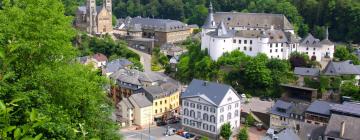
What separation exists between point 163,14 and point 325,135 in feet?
177

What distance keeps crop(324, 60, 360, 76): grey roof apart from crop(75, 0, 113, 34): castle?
3455 centimetres

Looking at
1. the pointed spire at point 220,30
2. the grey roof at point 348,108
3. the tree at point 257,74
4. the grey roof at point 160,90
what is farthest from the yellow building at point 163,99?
the grey roof at point 348,108

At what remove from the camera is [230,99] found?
3341 centimetres

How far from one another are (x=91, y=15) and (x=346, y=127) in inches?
1663

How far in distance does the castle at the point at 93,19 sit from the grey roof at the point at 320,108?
3767 centimetres

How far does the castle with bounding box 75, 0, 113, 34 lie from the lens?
62.2 meters

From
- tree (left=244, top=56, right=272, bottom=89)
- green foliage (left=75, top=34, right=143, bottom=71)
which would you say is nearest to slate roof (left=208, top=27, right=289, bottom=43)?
tree (left=244, top=56, right=272, bottom=89)

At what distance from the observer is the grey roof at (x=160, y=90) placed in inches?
1428

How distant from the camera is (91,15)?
203ft

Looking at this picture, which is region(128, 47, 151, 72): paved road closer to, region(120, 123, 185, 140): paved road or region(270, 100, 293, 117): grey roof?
region(120, 123, 185, 140): paved road

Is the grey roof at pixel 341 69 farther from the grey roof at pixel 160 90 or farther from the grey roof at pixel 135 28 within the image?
the grey roof at pixel 135 28

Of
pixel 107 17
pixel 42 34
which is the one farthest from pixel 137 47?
pixel 42 34

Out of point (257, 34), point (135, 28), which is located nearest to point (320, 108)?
point (257, 34)

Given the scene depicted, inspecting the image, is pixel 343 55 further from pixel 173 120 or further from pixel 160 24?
pixel 160 24
